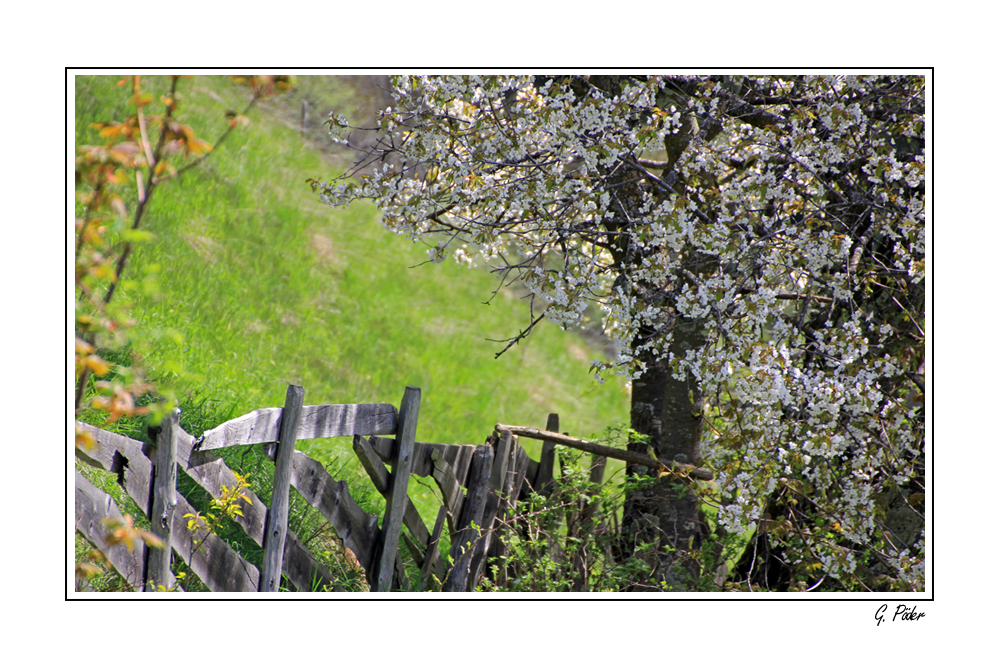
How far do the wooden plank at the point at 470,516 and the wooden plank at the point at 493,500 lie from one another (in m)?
0.07

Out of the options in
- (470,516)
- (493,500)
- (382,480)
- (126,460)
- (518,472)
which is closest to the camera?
(126,460)

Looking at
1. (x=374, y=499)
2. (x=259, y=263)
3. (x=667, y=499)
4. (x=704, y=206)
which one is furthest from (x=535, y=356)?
(x=704, y=206)

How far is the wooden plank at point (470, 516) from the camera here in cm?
373

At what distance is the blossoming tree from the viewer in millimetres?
3186

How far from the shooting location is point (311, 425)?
297 centimetres

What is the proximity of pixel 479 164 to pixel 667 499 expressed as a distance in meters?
2.25

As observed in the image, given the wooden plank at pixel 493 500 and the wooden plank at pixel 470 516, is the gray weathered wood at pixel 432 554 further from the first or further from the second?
the wooden plank at pixel 493 500

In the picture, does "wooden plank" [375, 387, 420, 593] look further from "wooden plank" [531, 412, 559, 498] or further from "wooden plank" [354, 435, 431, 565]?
"wooden plank" [531, 412, 559, 498]

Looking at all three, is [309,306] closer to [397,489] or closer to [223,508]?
[397,489]

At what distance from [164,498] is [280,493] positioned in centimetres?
47

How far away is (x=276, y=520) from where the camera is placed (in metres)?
2.92
